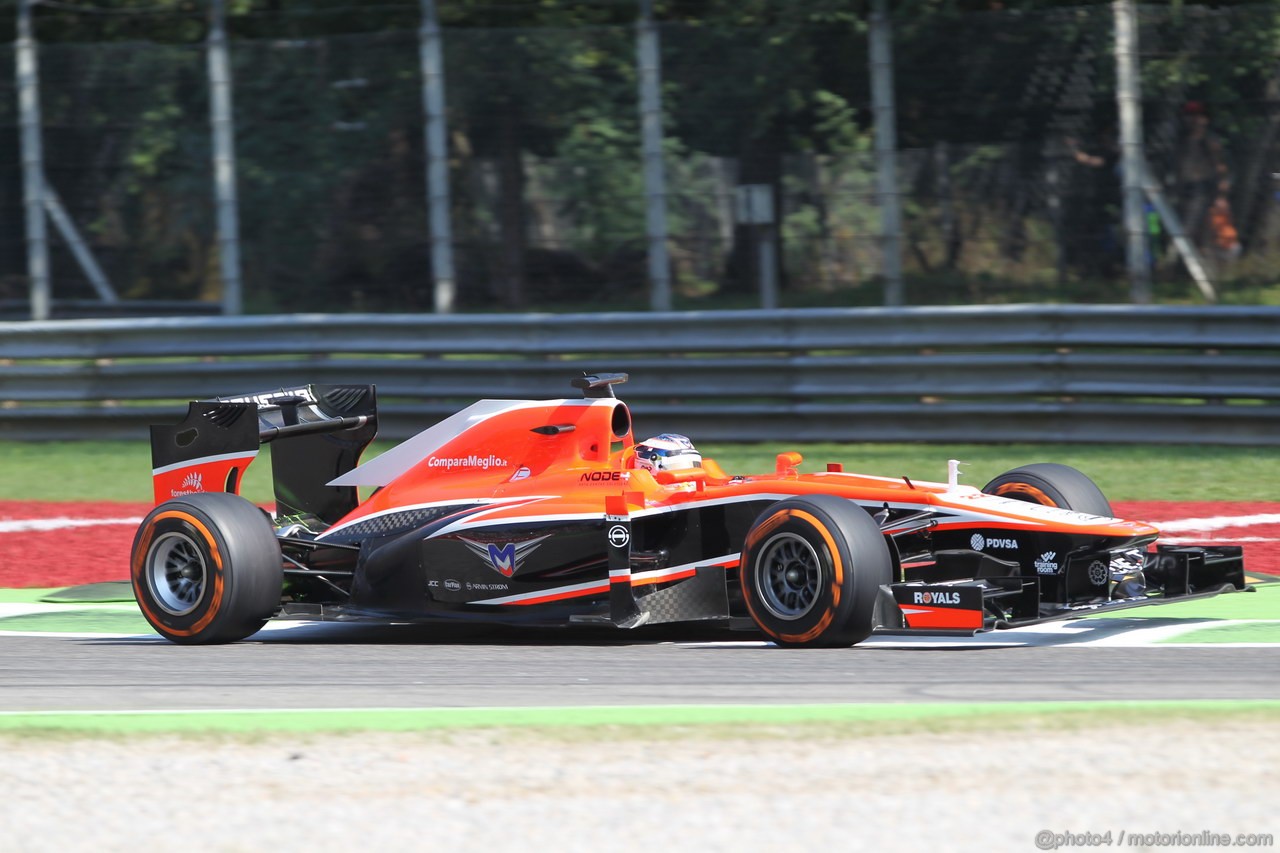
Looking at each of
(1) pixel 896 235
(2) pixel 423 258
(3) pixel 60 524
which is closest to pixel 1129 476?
(1) pixel 896 235

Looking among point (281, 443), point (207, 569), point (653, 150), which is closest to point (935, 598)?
point (207, 569)

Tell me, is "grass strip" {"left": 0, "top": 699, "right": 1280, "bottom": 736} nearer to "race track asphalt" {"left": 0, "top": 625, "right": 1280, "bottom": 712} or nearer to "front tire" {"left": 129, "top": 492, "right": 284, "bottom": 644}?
"race track asphalt" {"left": 0, "top": 625, "right": 1280, "bottom": 712}

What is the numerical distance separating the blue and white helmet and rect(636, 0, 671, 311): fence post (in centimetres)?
688

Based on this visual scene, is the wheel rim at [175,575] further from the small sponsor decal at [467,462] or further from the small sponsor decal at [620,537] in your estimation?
the small sponsor decal at [620,537]

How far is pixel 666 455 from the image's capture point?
27.4 feet

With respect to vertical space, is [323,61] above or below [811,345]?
above

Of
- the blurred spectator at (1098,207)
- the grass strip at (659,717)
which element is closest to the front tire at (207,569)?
the grass strip at (659,717)

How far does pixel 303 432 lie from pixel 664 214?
6186 mm

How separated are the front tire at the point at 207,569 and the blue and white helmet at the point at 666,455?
1710 mm

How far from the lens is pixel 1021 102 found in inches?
564

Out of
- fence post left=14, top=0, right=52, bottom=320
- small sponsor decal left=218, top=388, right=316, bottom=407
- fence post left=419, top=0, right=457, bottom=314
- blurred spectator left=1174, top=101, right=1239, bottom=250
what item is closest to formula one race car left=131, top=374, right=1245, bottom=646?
small sponsor decal left=218, top=388, right=316, bottom=407

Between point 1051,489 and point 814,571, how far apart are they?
1673 mm

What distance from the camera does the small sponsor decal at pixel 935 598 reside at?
721 centimetres

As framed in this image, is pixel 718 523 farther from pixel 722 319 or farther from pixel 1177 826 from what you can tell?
pixel 722 319
